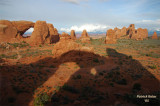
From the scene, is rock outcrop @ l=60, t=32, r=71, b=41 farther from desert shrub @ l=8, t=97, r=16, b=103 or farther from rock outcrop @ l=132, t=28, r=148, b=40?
rock outcrop @ l=132, t=28, r=148, b=40

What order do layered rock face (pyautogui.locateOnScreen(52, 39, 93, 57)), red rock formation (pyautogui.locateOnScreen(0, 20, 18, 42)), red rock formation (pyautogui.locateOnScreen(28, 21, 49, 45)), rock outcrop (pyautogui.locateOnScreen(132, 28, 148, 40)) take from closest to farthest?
1. layered rock face (pyautogui.locateOnScreen(52, 39, 93, 57))
2. red rock formation (pyautogui.locateOnScreen(0, 20, 18, 42))
3. red rock formation (pyautogui.locateOnScreen(28, 21, 49, 45))
4. rock outcrop (pyautogui.locateOnScreen(132, 28, 148, 40))

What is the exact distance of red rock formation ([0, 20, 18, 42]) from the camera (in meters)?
23.5

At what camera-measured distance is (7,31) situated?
2453cm

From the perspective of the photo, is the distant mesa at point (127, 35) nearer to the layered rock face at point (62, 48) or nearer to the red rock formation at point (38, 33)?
the red rock formation at point (38, 33)

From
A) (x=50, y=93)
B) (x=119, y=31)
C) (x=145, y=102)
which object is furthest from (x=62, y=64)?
(x=119, y=31)

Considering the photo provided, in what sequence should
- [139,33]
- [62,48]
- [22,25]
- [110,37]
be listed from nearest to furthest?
1. [62,48]
2. [22,25]
3. [110,37]
4. [139,33]

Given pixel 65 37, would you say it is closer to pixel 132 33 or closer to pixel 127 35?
pixel 132 33

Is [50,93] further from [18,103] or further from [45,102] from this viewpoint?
[18,103]

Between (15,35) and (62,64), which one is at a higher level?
(15,35)

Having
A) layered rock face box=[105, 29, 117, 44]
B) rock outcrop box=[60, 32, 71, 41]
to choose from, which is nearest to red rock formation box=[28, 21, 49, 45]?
rock outcrop box=[60, 32, 71, 41]

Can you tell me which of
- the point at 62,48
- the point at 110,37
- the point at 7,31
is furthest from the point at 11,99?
the point at 110,37

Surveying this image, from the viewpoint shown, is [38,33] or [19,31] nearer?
[38,33]

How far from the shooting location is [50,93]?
5910 millimetres

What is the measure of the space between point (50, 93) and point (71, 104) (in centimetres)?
155
